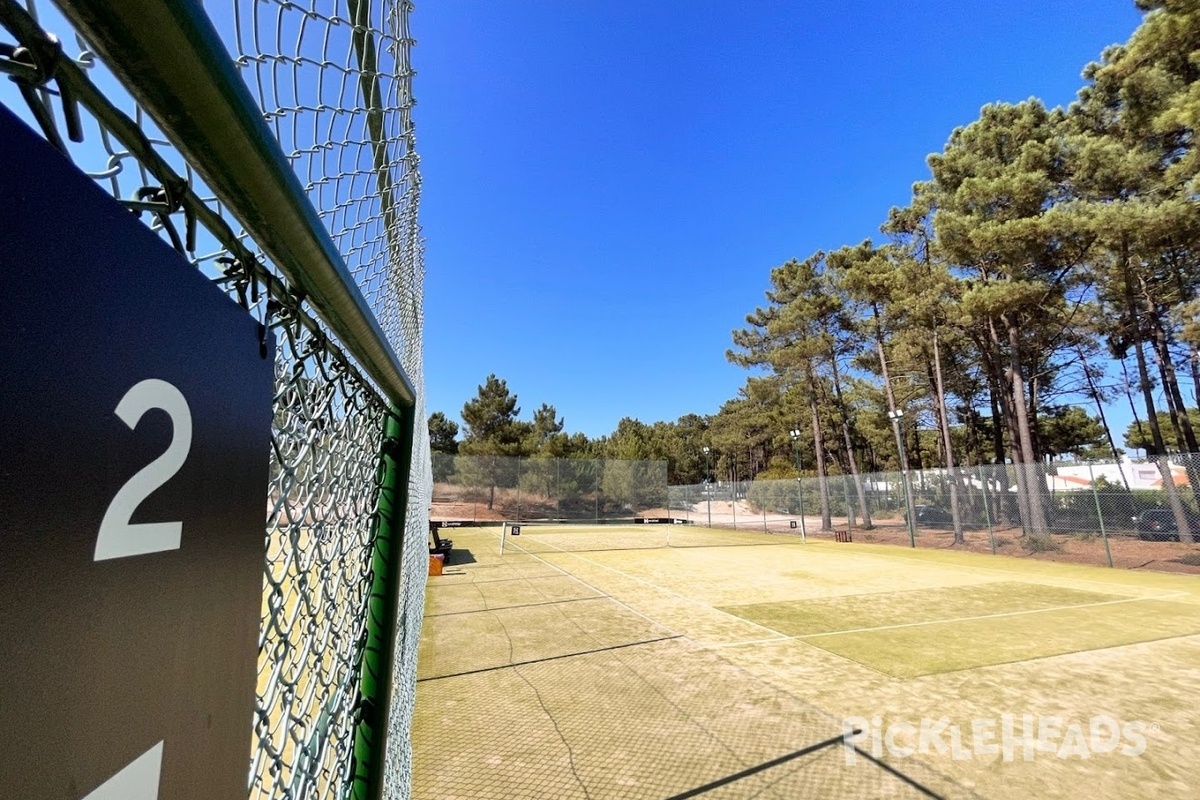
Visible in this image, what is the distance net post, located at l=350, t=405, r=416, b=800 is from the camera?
108cm

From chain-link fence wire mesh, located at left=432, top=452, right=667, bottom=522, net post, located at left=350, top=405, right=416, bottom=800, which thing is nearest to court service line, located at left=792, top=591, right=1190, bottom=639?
net post, located at left=350, top=405, right=416, bottom=800

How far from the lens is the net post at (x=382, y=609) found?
1.08 metres

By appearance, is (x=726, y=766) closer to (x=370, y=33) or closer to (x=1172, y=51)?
(x=370, y=33)

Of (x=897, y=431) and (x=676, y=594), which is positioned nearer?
(x=676, y=594)

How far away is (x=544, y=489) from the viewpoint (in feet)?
98.9

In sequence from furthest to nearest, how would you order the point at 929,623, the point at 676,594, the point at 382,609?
the point at 676,594
the point at 929,623
the point at 382,609

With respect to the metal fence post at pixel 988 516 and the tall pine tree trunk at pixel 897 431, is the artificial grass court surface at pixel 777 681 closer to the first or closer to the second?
the metal fence post at pixel 988 516

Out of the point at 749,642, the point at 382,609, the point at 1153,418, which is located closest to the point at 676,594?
the point at 749,642

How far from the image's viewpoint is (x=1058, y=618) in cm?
715

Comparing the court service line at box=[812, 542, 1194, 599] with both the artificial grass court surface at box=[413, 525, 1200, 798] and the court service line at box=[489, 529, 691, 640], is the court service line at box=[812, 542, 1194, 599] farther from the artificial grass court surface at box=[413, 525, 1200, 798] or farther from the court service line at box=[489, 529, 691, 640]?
the court service line at box=[489, 529, 691, 640]

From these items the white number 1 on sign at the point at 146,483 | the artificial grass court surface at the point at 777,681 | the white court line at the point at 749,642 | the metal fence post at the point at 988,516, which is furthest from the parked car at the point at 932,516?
the white number 1 on sign at the point at 146,483

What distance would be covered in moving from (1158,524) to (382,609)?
66.4ft

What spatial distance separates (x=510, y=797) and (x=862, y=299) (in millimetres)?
24543

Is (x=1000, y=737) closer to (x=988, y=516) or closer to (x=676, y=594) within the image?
(x=676, y=594)
